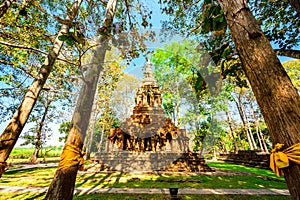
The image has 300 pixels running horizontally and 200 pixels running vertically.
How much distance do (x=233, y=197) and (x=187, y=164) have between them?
551cm

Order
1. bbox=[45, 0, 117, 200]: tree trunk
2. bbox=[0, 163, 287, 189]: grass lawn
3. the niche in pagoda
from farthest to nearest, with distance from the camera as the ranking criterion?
the niche in pagoda, bbox=[0, 163, 287, 189]: grass lawn, bbox=[45, 0, 117, 200]: tree trunk

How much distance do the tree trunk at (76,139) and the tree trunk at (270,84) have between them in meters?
2.14

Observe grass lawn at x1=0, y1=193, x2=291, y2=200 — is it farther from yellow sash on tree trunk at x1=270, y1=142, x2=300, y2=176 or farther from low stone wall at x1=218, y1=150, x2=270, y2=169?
low stone wall at x1=218, y1=150, x2=270, y2=169

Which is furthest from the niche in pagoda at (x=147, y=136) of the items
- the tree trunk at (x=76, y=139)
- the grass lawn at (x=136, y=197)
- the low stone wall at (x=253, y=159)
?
the tree trunk at (x=76, y=139)

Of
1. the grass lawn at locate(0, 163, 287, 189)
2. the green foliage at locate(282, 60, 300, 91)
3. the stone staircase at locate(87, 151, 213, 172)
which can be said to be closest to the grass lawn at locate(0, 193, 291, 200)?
the grass lawn at locate(0, 163, 287, 189)

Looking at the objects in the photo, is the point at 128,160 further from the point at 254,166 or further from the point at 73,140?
the point at 254,166

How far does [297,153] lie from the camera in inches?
45.4

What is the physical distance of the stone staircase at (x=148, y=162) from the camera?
31.6 feet

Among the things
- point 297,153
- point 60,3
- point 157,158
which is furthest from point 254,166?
point 60,3

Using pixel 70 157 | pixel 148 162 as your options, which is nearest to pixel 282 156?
pixel 70 157

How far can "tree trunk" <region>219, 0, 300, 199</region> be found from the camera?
1.24m

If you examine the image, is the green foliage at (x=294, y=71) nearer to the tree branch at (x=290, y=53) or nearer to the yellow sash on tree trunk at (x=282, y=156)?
the tree branch at (x=290, y=53)

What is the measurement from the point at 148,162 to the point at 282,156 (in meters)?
9.42

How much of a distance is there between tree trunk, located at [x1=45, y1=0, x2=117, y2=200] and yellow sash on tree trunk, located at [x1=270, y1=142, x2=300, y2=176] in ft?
8.02
